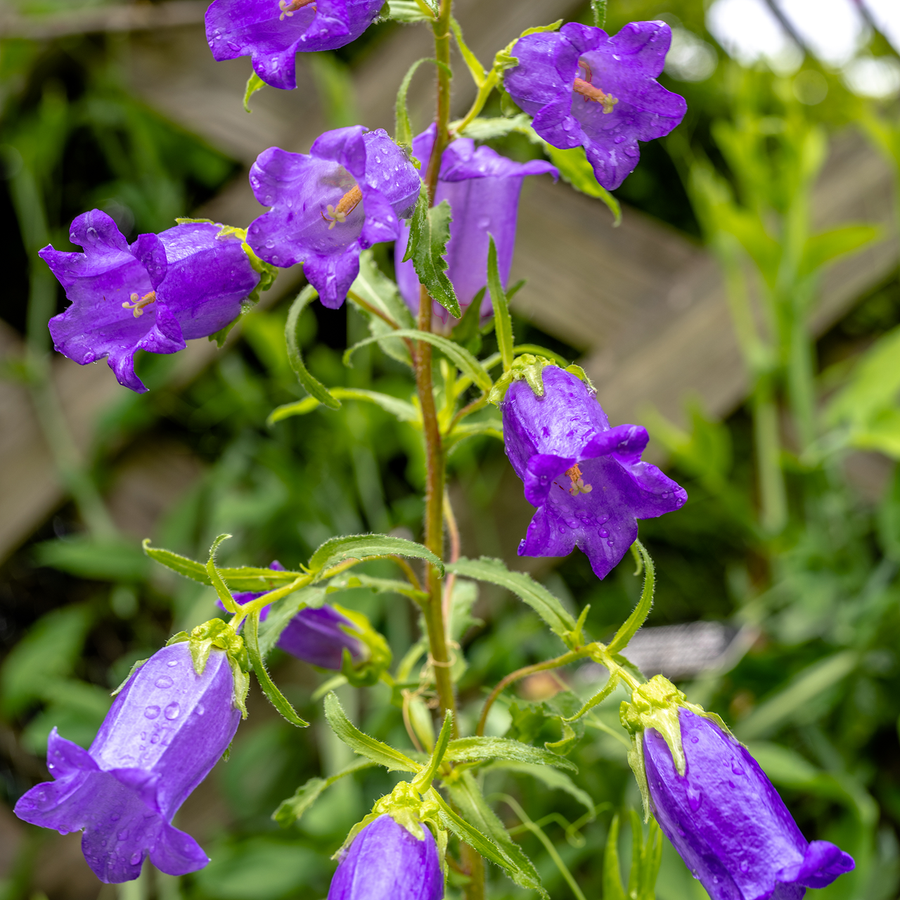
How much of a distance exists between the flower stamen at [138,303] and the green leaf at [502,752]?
0.21 meters

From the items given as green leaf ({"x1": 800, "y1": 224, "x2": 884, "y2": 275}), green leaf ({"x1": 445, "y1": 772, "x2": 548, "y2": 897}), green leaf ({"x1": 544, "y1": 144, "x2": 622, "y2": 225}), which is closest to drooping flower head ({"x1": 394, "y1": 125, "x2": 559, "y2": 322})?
green leaf ({"x1": 544, "y1": 144, "x2": 622, "y2": 225})

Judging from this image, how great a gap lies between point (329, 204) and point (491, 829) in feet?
0.81

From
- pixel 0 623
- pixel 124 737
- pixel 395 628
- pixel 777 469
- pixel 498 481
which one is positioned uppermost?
pixel 124 737

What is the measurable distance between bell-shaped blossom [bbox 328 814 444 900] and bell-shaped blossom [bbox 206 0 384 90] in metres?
0.26

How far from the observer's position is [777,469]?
34.4 inches

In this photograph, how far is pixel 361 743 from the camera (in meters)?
0.30

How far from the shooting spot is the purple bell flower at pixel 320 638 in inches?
16.1

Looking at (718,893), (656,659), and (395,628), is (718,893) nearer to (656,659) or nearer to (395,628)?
(656,659)

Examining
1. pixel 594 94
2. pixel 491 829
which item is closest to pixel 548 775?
pixel 491 829

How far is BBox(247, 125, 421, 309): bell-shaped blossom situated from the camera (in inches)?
10.3

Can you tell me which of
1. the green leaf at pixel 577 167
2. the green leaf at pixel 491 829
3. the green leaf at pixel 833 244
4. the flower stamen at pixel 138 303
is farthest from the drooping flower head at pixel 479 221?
the green leaf at pixel 833 244

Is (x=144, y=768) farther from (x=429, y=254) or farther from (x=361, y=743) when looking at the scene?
(x=429, y=254)

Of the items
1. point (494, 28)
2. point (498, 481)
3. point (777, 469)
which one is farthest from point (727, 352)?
point (494, 28)

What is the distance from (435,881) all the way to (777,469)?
2.35ft
